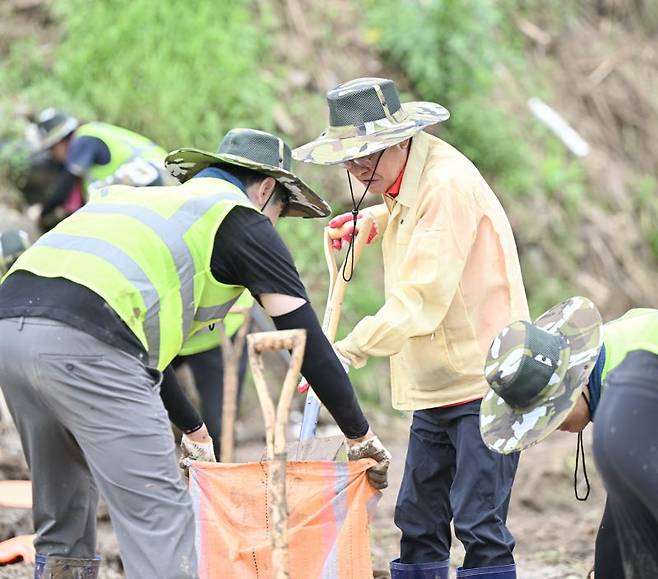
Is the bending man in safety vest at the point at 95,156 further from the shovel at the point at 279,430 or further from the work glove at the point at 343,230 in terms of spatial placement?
the shovel at the point at 279,430

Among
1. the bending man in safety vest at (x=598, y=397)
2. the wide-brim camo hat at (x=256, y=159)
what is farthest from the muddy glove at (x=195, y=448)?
the bending man in safety vest at (x=598, y=397)

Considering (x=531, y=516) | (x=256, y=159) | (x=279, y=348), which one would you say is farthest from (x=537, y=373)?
(x=531, y=516)

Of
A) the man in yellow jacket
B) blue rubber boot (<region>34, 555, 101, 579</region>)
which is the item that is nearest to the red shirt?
the man in yellow jacket

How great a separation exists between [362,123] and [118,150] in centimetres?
310

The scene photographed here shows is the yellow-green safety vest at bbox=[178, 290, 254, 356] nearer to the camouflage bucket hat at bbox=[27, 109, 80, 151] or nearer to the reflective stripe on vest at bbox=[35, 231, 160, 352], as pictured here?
the camouflage bucket hat at bbox=[27, 109, 80, 151]

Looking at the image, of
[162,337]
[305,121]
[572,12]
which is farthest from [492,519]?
[572,12]

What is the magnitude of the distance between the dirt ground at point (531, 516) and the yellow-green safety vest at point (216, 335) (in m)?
0.98

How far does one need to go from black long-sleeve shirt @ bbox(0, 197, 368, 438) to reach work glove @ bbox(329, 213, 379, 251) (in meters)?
0.88

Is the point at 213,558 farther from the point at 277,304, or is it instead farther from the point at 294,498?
the point at 277,304

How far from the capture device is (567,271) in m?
10.5

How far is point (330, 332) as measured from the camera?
14.2ft

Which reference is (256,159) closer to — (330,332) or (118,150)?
(330,332)

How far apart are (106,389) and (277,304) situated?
0.55 metres

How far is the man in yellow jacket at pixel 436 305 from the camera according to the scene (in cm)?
384
